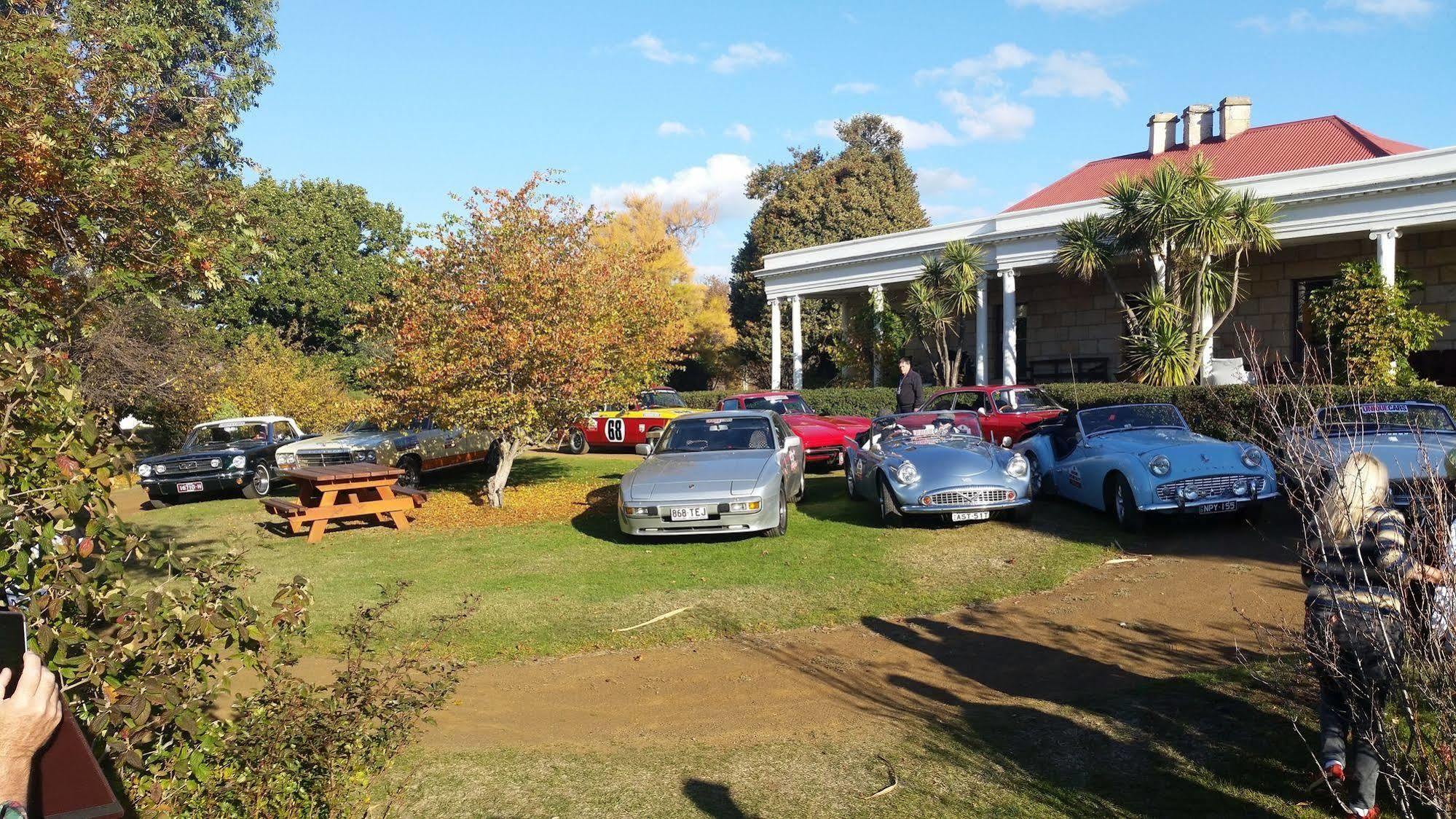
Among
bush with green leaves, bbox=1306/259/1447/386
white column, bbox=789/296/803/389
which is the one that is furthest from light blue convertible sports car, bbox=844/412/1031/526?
white column, bbox=789/296/803/389

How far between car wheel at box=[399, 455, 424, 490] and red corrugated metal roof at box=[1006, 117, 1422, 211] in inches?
758

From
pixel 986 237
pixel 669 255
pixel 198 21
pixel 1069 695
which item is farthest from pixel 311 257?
pixel 1069 695

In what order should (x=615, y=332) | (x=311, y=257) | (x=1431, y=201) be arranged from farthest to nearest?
(x=311, y=257) → (x=1431, y=201) → (x=615, y=332)

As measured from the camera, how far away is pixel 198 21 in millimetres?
33344

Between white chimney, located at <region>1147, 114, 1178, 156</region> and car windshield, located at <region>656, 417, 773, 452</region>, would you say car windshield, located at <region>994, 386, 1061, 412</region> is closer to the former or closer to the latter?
car windshield, located at <region>656, 417, 773, 452</region>

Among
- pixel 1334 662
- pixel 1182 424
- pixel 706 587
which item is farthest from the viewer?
pixel 1182 424

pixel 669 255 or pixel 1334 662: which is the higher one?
pixel 669 255

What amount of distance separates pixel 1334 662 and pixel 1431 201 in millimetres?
19741

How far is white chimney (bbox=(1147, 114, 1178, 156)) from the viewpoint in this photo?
32.1m

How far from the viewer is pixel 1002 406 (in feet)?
55.6

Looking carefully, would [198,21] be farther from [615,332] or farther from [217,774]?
[217,774]

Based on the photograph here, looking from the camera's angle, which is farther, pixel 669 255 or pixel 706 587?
pixel 669 255

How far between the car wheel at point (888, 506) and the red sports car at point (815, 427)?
484 centimetres

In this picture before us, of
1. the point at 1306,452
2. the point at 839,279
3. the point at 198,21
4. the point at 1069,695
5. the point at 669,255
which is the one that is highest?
the point at 198,21
